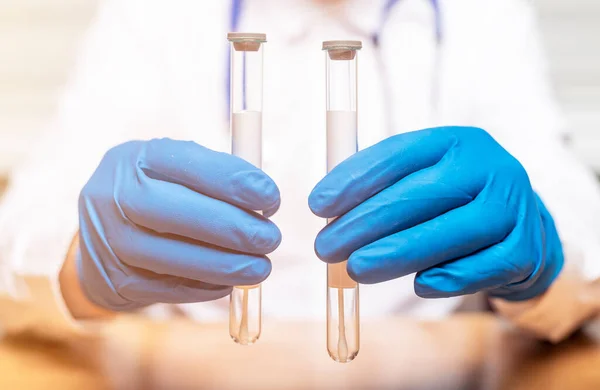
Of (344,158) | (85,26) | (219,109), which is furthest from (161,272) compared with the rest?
(85,26)

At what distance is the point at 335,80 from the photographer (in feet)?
1.79

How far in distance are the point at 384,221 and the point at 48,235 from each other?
51cm

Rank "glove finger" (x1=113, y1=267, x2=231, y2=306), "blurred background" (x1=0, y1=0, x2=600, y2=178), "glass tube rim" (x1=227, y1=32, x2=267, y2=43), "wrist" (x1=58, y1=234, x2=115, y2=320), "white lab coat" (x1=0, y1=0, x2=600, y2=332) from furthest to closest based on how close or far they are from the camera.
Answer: "blurred background" (x1=0, y1=0, x2=600, y2=178), "white lab coat" (x1=0, y1=0, x2=600, y2=332), "wrist" (x1=58, y1=234, x2=115, y2=320), "glove finger" (x1=113, y1=267, x2=231, y2=306), "glass tube rim" (x1=227, y1=32, x2=267, y2=43)

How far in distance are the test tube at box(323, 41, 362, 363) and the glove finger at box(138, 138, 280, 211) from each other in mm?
69

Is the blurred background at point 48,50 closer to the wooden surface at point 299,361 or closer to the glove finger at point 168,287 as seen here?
the wooden surface at point 299,361

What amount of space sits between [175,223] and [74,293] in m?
0.29

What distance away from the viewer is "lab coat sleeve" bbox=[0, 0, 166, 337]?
850mm

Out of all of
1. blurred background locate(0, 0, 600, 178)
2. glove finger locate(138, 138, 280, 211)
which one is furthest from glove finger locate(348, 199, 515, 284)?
blurred background locate(0, 0, 600, 178)

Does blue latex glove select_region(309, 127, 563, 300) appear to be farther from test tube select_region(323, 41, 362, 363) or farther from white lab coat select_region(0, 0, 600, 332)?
white lab coat select_region(0, 0, 600, 332)

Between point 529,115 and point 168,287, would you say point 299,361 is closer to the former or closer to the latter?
point 168,287

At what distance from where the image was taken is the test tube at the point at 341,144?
0.54m

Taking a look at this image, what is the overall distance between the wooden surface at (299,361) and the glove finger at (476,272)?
0.72 ft

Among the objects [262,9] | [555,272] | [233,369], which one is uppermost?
[262,9]

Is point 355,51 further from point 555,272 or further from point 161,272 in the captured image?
point 555,272
